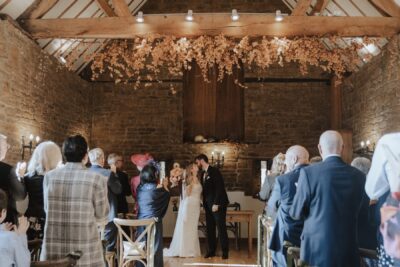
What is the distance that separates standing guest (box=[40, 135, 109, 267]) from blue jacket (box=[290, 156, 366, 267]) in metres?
1.27

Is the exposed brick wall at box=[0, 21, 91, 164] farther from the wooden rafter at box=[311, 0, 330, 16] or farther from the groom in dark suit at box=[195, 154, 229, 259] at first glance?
the wooden rafter at box=[311, 0, 330, 16]

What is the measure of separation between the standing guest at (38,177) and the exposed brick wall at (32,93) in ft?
10.8

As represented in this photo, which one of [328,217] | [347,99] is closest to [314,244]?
[328,217]

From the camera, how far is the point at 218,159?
10.7 meters

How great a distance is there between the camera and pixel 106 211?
2.82 meters

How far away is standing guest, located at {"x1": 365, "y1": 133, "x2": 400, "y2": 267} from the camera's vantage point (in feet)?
6.40

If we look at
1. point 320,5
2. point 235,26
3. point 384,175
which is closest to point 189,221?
point 235,26

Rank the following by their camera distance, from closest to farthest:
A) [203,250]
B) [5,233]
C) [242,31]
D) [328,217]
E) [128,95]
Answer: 1. [5,233]
2. [328,217]
3. [242,31]
4. [203,250]
5. [128,95]

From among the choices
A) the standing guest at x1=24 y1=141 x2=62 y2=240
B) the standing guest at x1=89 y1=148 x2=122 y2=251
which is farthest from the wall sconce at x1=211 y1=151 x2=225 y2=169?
the standing guest at x1=24 y1=141 x2=62 y2=240

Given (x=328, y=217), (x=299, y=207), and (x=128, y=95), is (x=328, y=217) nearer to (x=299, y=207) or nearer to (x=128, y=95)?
(x=299, y=207)

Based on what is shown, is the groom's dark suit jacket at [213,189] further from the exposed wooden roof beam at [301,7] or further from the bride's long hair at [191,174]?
the exposed wooden roof beam at [301,7]

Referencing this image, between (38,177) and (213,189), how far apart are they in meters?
4.01

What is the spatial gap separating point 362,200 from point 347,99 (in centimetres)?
792

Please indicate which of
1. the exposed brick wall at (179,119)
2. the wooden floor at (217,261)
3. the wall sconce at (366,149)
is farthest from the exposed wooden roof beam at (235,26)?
the exposed brick wall at (179,119)
